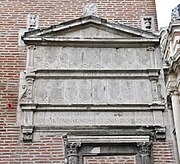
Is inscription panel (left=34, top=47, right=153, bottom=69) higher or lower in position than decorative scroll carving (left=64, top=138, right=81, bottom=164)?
higher

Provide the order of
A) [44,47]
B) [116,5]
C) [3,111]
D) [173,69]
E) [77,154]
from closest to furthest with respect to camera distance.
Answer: [77,154]
[3,111]
[44,47]
[116,5]
[173,69]

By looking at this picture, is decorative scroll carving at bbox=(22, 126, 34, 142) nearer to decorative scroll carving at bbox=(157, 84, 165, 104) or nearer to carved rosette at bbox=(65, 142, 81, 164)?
carved rosette at bbox=(65, 142, 81, 164)

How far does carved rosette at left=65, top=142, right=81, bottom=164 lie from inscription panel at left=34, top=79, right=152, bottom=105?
908 millimetres

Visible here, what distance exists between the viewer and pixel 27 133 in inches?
313

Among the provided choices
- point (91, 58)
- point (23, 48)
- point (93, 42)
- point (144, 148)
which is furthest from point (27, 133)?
point (93, 42)

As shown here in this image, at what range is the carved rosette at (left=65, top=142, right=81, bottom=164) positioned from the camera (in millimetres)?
7703

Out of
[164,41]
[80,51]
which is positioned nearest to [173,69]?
[164,41]

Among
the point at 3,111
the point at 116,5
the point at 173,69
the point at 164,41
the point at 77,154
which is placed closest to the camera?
the point at 77,154

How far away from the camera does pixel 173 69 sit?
16203mm

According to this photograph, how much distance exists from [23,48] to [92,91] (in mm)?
1870

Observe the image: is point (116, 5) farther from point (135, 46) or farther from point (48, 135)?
point (48, 135)

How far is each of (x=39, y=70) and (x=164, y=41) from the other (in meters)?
12.2

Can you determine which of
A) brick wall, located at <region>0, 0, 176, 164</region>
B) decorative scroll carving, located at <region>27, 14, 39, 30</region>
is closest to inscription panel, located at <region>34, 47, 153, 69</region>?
brick wall, located at <region>0, 0, 176, 164</region>

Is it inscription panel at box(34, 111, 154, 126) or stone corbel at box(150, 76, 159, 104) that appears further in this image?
stone corbel at box(150, 76, 159, 104)
